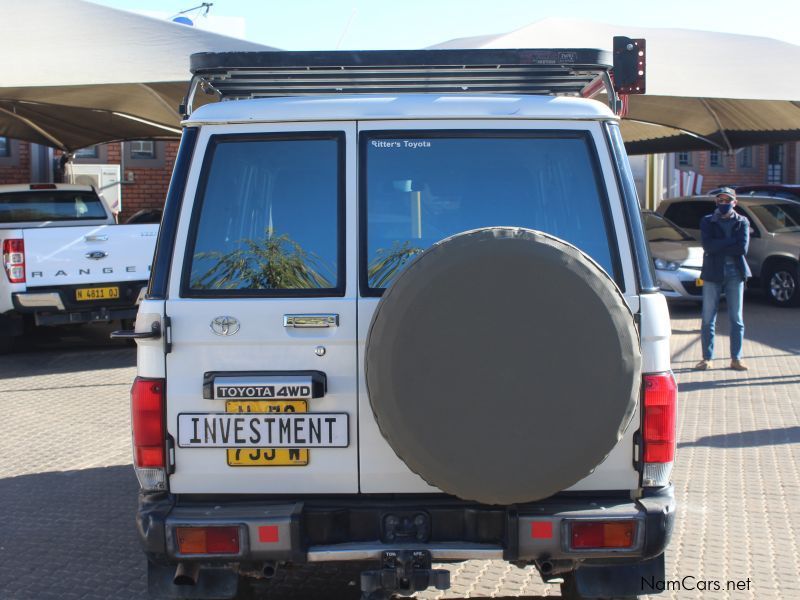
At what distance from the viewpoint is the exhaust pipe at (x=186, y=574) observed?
3793 millimetres

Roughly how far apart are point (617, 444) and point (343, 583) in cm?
202

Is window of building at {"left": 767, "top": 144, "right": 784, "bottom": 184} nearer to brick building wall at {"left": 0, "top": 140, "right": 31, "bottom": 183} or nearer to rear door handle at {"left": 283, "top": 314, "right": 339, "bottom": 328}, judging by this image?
brick building wall at {"left": 0, "top": 140, "right": 31, "bottom": 183}

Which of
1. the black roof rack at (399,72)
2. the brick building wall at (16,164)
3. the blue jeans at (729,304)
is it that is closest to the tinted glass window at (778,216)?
the blue jeans at (729,304)

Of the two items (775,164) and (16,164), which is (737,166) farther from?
(16,164)

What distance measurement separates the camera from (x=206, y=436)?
3.75 m

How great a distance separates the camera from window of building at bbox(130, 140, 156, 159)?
909 inches

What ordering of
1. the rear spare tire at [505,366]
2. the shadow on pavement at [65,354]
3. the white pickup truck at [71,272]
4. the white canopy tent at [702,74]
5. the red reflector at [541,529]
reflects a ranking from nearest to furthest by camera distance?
the rear spare tire at [505,366] → the red reflector at [541,529] → the white pickup truck at [71,272] → the shadow on pavement at [65,354] → the white canopy tent at [702,74]

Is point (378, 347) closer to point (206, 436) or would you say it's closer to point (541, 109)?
point (206, 436)

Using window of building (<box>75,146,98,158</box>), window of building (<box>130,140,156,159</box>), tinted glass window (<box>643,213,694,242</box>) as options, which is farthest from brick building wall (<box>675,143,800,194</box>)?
window of building (<box>75,146,98,158</box>)

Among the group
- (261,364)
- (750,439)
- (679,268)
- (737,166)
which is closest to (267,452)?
(261,364)

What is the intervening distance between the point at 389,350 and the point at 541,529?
32.9 inches

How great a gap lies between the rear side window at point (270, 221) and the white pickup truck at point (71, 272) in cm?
828

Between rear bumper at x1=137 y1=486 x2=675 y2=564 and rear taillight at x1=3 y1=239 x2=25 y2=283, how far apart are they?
840 cm

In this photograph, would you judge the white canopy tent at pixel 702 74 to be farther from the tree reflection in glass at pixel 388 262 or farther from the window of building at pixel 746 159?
the window of building at pixel 746 159
